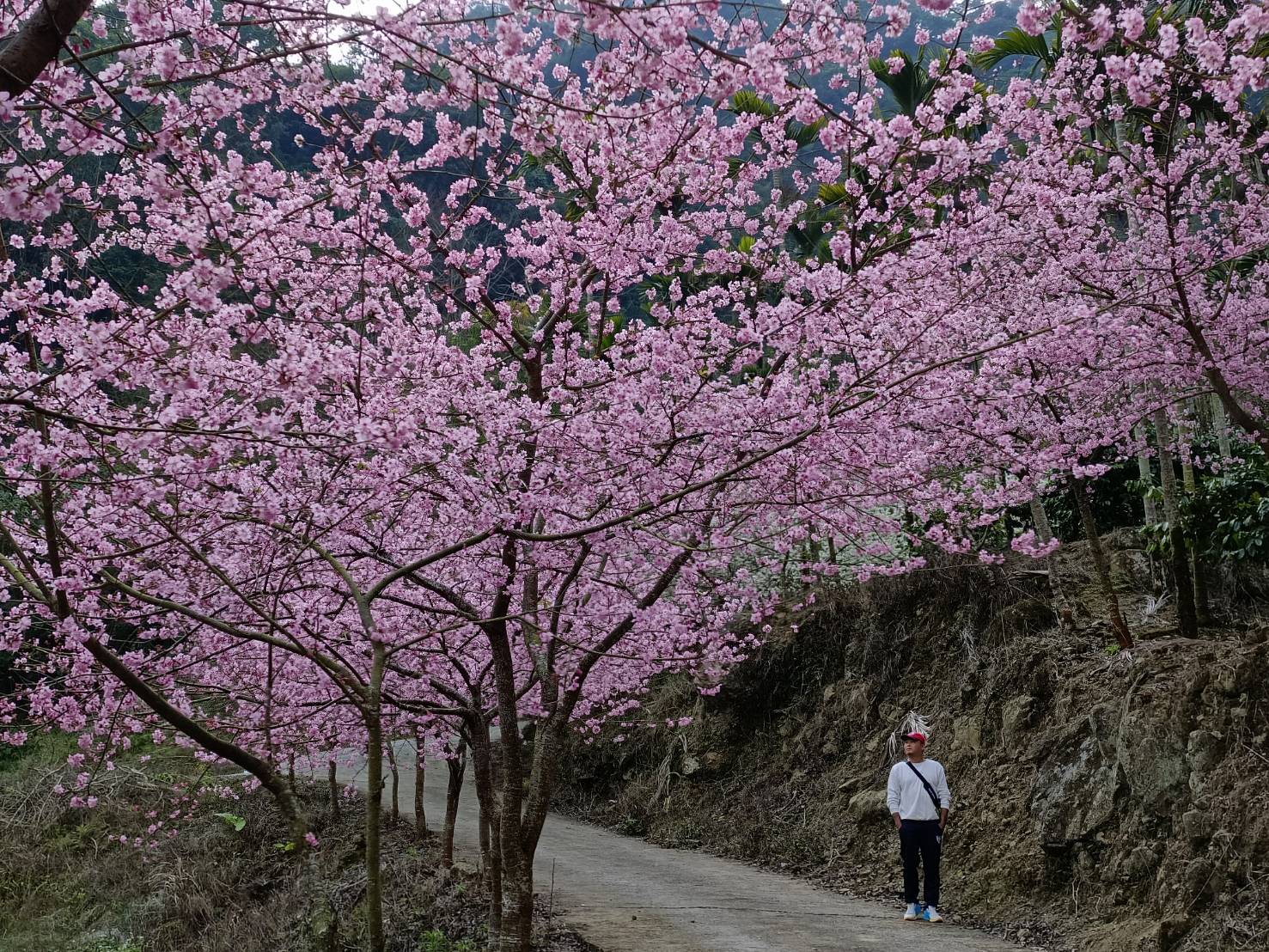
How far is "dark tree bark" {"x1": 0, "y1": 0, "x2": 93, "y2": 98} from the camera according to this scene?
298 centimetres

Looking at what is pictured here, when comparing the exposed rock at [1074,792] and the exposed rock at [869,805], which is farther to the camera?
the exposed rock at [869,805]

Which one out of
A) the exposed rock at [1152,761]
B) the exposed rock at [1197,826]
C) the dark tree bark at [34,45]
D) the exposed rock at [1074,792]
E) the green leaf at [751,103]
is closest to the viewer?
the dark tree bark at [34,45]

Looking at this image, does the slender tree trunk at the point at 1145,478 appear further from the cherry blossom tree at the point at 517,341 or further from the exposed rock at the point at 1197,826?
the exposed rock at the point at 1197,826

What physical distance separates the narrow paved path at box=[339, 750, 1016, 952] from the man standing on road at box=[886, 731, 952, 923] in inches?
18.5

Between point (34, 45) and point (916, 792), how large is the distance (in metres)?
7.09

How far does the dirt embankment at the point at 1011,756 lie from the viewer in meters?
6.57

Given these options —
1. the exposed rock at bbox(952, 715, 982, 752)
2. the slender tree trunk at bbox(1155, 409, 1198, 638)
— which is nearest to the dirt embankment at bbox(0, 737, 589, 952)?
the exposed rock at bbox(952, 715, 982, 752)

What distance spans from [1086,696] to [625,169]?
6501 mm

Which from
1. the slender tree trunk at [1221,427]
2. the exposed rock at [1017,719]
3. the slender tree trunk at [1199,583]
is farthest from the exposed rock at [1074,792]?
the slender tree trunk at [1221,427]

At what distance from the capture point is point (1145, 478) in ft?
39.1

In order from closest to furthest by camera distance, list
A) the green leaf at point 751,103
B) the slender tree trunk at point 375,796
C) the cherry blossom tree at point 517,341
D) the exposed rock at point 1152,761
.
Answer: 1. the slender tree trunk at point 375,796
2. the cherry blossom tree at point 517,341
3. the exposed rock at point 1152,761
4. the green leaf at point 751,103

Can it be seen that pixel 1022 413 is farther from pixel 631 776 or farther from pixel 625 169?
pixel 631 776

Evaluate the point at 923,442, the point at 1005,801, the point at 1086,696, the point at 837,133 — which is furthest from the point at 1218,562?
the point at 837,133

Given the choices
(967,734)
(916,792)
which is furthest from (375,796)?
(967,734)
